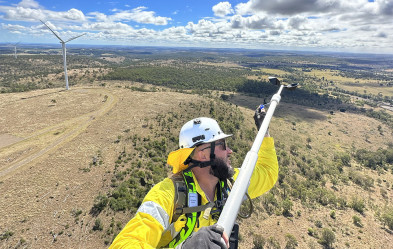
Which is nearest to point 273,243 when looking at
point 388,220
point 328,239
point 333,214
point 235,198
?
point 328,239

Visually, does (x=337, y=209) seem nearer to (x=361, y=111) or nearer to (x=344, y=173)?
(x=344, y=173)

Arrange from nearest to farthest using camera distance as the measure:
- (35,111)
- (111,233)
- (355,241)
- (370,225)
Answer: (111,233), (355,241), (370,225), (35,111)

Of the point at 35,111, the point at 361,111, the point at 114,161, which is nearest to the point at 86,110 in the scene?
the point at 35,111

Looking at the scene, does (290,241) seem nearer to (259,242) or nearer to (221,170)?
(259,242)

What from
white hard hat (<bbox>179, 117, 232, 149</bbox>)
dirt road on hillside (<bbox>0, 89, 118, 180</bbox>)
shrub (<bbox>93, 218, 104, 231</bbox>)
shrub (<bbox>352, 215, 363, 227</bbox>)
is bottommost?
shrub (<bbox>352, 215, 363, 227</bbox>)

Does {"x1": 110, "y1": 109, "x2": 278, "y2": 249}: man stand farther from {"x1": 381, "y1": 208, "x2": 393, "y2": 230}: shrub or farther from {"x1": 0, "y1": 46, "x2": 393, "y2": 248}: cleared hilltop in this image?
{"x1": 381, "y1": 208, "x2": 393, "y2": 230}: shrub

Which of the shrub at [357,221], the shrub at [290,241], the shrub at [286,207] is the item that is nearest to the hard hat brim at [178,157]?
the shrub at [290,241]

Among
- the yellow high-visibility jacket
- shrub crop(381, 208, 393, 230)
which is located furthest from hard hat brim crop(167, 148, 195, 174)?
shrub crop(381, 208, 393, 230)
